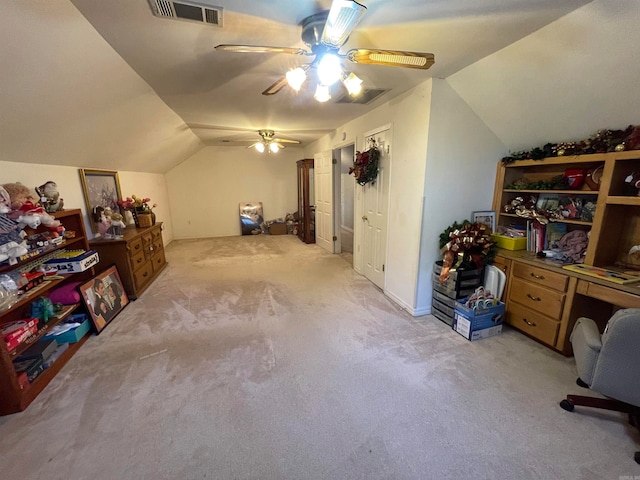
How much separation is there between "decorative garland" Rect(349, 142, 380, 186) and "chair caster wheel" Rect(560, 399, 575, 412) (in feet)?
8.72

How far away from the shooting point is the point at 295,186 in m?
7.22

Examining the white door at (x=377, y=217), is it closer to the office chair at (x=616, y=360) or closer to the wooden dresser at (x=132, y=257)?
the office chair at (x=616, y=360)

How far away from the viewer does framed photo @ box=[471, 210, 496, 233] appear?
279 cm

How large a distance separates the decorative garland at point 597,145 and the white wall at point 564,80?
7 centimetres

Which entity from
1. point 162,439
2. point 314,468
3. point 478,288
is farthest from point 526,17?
point 162,439

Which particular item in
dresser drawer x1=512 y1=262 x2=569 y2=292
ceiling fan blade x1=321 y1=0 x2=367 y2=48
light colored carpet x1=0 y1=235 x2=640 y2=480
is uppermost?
ceiling fan blade x1=321 y1=0 x2=367 y2=48

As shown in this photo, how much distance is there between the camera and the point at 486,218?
281cm

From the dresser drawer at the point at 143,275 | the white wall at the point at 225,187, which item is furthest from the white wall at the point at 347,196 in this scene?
the dresser drawer at the point at 143,275

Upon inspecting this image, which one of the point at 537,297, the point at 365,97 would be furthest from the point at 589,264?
the point at 365,97

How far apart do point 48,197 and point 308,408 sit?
111 inches

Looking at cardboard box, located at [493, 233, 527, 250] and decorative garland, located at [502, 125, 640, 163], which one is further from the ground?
decorative garland, located at [502, 125, 640, 163]

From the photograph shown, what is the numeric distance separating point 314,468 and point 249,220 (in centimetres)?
609

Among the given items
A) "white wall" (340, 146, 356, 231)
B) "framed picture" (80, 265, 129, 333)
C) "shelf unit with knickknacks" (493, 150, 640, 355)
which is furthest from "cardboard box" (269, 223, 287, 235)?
"shelf unit with knickknacks" (493, 150, 640, 355)

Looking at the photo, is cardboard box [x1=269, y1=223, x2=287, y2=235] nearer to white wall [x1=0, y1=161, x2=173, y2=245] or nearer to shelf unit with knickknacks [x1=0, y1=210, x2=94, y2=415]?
white wall [x1=0, y1=161, x2=173, y2=245]
